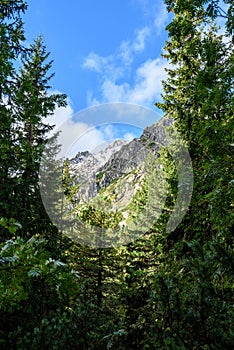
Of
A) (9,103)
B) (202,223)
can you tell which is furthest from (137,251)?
(9,103)

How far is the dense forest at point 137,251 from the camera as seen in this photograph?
282 cm

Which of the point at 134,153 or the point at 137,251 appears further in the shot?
the point at 134,153

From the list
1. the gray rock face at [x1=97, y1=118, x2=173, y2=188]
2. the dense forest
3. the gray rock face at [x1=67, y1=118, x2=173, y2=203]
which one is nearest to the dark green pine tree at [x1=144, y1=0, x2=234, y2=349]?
the dense forest

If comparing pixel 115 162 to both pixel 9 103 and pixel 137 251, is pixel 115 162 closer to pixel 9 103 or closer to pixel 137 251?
pixel 137 251

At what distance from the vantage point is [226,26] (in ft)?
20.7

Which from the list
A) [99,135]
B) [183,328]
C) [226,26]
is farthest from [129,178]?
[183,328]

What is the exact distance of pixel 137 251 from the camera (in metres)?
15.6

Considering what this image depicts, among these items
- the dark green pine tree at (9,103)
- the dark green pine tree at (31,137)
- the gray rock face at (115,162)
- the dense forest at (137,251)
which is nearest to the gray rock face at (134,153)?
the gray rock face at (115,162)

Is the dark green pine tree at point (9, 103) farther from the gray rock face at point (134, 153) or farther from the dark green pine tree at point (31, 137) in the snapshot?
the gray rock face at point (134, 153)

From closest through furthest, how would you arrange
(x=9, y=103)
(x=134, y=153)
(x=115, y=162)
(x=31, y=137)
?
(x=9, y=103), (x=31, y=137), (x=134, y=153), (x=115, y=162)

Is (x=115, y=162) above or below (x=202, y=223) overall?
above

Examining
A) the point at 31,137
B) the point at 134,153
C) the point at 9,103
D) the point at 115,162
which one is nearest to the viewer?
the point at 9,103

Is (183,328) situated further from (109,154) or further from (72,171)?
(72,171)

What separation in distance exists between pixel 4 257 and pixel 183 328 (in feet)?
5.47
